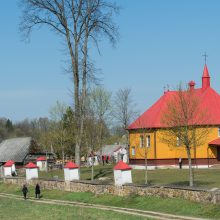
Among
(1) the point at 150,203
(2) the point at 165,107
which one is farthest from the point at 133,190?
(2) the point at 165,107

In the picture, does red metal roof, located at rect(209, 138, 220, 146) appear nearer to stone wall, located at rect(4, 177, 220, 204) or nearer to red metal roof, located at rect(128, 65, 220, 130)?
red metal roof, located at rect(128, 65, 220, 130)

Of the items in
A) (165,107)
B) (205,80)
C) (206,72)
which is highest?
(206,72)

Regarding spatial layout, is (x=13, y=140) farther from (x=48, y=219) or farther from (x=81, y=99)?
(x=48, y=219)

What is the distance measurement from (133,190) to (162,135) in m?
19.7

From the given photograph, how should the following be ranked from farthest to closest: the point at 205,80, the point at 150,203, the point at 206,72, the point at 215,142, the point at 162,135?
the point at 206,72 < the point at 205,80 < the point at 162,135 < the point at 215,142 < the point at 150,203

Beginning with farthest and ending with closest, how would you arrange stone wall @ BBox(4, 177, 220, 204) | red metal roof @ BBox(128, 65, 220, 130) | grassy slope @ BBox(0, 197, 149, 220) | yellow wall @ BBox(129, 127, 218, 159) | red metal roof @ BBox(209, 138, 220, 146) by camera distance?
red metal roof @ BBox(128, 65, 220, 130) → yellow wall @ BBox(129, 127, 218, 159) → red metal roof @ BBox(209, 138, 220, 146) → stone wall @ BBox(4, 177, 220, 204) → grassy slope @ BBox(0, 197, 149, 220)

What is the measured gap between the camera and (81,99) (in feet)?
118

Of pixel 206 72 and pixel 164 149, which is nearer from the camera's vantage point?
pixel 164 149

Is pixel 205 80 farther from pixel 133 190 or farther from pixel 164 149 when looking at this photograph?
pixel 133 190

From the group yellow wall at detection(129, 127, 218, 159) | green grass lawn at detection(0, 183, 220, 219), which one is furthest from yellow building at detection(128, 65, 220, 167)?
green grass lawn at detection(0, 183, 220, 219)

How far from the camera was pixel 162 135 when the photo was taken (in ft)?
153

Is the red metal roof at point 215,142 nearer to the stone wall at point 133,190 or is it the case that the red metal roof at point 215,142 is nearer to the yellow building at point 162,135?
the yellow building at point 162,135

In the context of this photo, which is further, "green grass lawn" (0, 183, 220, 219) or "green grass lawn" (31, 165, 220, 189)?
"green grass lawn" (31, 165, 220, 189)

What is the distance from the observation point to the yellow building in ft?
150
